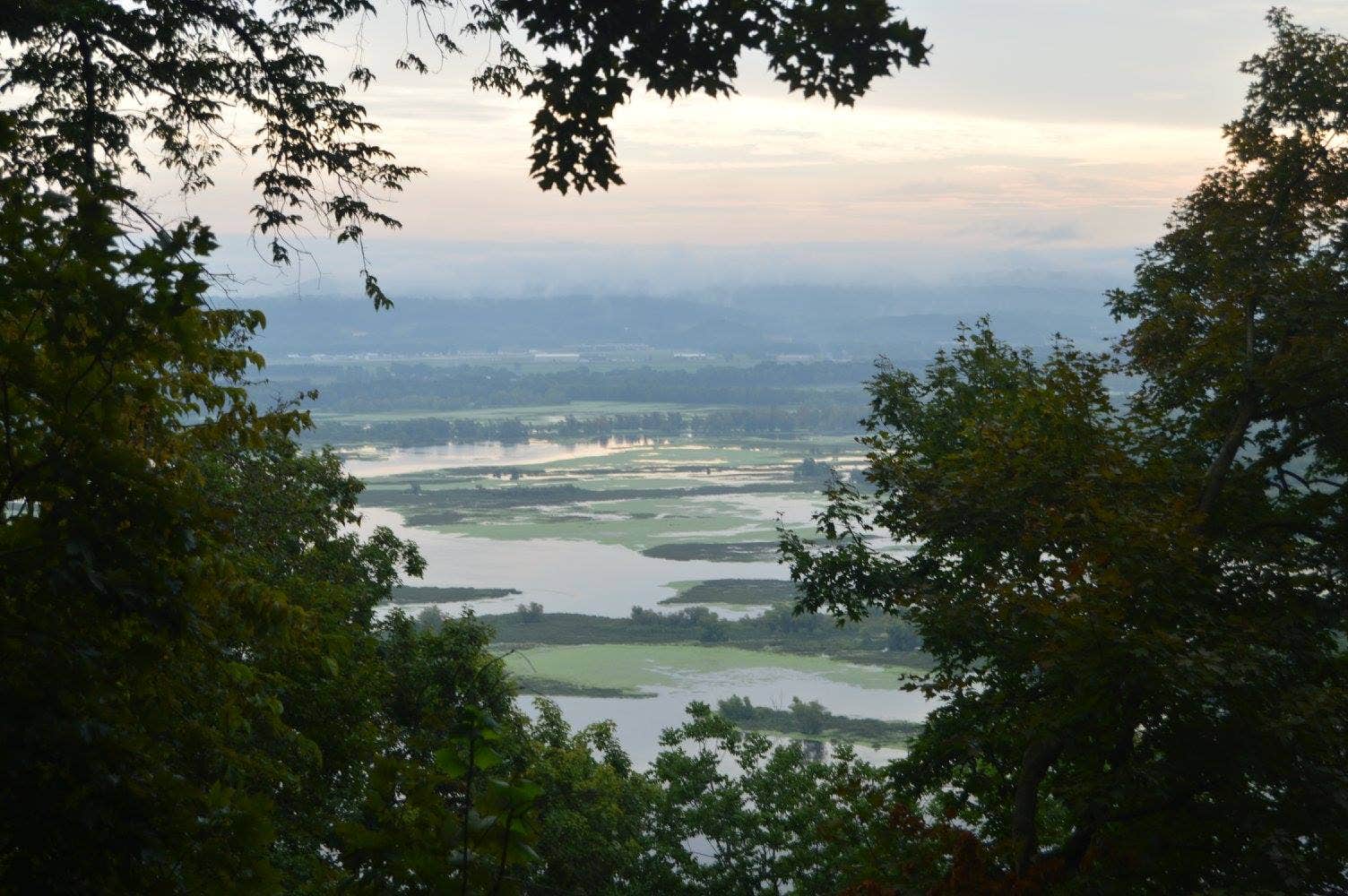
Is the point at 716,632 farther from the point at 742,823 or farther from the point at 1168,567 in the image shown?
the point at 1168,567

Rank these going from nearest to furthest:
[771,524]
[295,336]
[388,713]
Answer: [388,713], [771,524], [295,336]

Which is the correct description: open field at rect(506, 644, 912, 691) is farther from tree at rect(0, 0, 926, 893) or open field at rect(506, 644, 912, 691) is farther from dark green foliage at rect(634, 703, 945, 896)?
tree at rect(0, 0, 926, 893)

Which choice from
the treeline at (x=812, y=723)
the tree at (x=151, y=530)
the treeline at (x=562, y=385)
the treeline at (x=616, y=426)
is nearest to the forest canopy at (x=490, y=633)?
the tree at (x=151, y=530)

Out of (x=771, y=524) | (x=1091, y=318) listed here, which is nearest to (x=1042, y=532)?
(x=771, y=524)

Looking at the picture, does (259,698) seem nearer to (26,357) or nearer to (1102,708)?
(26,357)

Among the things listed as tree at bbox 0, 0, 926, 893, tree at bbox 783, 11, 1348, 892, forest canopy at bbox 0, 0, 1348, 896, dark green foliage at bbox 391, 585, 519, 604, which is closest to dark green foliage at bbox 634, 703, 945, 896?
forest canopy at bbox 0, 0, 1348, 896

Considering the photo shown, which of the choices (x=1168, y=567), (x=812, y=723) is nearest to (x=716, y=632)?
(x=812, y=723)
